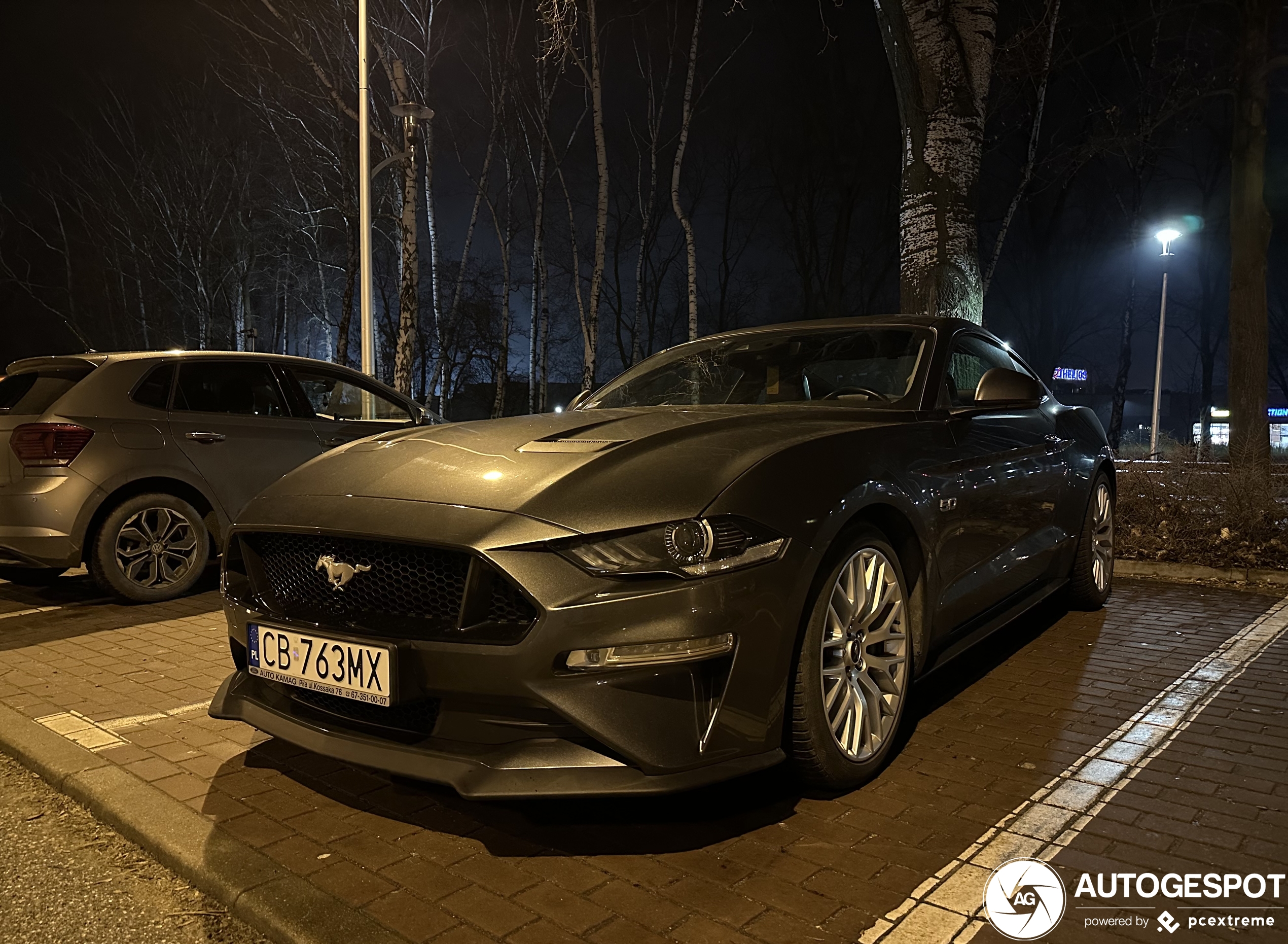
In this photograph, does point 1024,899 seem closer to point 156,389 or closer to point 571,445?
point 571,445

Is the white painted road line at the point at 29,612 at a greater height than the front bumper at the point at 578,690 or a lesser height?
lesser

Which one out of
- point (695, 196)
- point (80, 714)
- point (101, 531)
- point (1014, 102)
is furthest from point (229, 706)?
point (695, 196)

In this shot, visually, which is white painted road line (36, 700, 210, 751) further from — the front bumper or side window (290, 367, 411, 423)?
side window (290, 367, 411, 423)

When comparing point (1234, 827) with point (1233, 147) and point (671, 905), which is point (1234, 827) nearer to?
point (671, 905)

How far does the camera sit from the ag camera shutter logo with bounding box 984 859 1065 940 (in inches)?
84.0

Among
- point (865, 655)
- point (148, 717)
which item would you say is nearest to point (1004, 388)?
point (865, 655)

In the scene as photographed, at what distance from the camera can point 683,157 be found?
2355 centimetres

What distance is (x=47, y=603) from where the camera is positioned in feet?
19.6

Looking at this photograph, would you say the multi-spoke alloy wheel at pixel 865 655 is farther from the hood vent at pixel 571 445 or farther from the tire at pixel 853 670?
the hood vent at pixel 571 445

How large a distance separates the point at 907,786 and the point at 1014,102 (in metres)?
22.1

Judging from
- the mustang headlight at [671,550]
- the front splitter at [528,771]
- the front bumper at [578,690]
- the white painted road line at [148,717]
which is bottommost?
the white painted road line at [148,717]

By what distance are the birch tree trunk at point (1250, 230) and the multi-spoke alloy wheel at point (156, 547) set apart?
1130cm

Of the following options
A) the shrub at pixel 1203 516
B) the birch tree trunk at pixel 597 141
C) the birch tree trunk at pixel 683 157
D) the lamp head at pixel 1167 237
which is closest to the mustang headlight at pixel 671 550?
the shrub at pixel 1203 516

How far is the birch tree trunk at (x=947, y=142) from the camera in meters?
7.65
